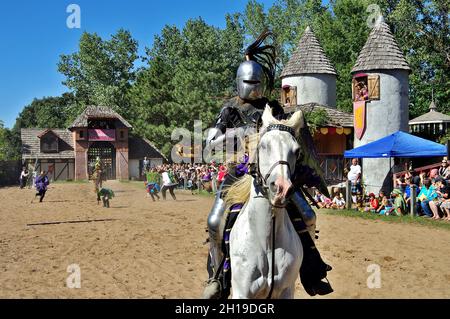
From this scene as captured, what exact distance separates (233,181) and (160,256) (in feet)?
20.6

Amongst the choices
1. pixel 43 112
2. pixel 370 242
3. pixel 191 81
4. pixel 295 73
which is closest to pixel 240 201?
pixel 370 242

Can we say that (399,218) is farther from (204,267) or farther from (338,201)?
(204,267)

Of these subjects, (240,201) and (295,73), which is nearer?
(240,201)

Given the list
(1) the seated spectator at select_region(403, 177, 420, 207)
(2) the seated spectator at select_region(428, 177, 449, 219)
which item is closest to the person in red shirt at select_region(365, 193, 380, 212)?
(1) the seated spectator at select_region(403, 177, 420, 207)

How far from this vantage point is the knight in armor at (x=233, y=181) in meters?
5.66

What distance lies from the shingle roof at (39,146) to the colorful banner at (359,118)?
38149mm

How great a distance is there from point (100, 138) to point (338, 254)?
4800 cm

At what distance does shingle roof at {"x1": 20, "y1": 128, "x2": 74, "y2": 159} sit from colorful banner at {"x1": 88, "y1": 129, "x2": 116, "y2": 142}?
3.86 meters

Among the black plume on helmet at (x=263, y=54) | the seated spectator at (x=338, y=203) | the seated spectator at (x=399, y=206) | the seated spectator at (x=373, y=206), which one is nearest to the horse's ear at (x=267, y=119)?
the black plume on helmet at (x=263, y=54)

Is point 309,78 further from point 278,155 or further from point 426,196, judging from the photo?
point 278,155

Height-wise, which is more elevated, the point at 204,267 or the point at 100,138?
the point at 100,138

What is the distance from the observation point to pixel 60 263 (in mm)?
10914

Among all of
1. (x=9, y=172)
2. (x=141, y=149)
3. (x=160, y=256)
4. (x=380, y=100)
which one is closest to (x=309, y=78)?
(x=380, y=100)

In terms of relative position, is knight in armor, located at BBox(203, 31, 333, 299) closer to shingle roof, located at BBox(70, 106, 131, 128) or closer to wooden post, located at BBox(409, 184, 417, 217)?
wooden post, located at BBox(409, 184, 417, 217)
